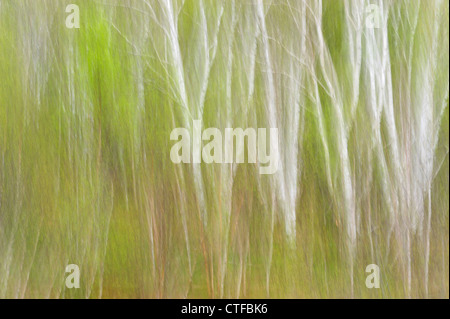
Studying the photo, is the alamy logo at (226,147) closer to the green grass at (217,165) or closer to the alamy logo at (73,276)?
the green grass at (217,165)

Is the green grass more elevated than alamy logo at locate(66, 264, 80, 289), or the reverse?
the green grass

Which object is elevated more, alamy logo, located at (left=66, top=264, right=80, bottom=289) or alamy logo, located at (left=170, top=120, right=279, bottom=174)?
alamy logo, located at (left=170, top=120, right=279, bottom=174)

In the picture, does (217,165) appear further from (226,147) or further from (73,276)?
(73,276)

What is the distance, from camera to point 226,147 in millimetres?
Answer: 2303

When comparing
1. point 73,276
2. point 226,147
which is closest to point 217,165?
point 226,147

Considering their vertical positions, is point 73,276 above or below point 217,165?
below

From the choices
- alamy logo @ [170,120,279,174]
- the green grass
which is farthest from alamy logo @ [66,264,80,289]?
alamy logo @ [170,120,279,174]

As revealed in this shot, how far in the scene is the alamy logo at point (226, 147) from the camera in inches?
90.3

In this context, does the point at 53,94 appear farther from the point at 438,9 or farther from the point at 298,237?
the point at 438,9

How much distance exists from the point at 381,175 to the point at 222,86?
2.93ft

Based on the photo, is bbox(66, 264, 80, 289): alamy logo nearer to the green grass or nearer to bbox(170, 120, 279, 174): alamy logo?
the green grass

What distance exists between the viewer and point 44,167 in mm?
2289

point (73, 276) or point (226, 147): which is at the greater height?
point (226, 147)

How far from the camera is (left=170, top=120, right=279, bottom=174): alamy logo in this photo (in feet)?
7.52
